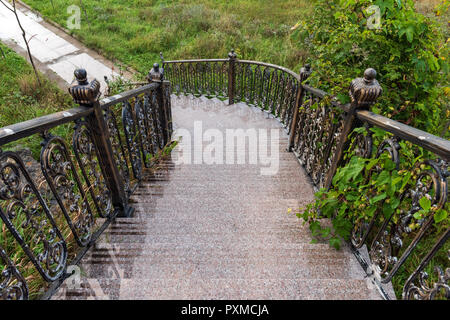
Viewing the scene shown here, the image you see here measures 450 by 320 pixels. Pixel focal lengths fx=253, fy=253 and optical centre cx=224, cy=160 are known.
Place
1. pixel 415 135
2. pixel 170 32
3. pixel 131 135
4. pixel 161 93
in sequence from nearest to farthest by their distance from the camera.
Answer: pixel 415 135 → pixel 131 135 → pixel 161 93 → pixel 170 32

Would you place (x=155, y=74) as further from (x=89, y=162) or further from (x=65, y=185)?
(x=65, y=185)

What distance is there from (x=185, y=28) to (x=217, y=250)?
1357 centimetres

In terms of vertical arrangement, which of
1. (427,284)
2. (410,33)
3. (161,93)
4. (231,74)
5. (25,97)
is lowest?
(25,97)

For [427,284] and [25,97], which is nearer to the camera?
[427,284]

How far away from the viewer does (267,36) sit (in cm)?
1201

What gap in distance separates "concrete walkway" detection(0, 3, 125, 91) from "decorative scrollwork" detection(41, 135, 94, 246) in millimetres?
8093

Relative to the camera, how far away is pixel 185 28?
1310cm

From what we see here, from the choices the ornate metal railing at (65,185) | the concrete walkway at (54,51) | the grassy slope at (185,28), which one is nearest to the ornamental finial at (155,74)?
the ornate metal railing at (65,185)

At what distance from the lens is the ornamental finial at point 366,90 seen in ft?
5.62

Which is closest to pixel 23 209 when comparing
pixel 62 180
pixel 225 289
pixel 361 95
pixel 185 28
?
pixel 62 180

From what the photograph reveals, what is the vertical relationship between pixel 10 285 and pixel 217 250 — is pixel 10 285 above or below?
above

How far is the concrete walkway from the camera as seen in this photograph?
9625mm

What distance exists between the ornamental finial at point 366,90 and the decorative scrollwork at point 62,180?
6.54ft
